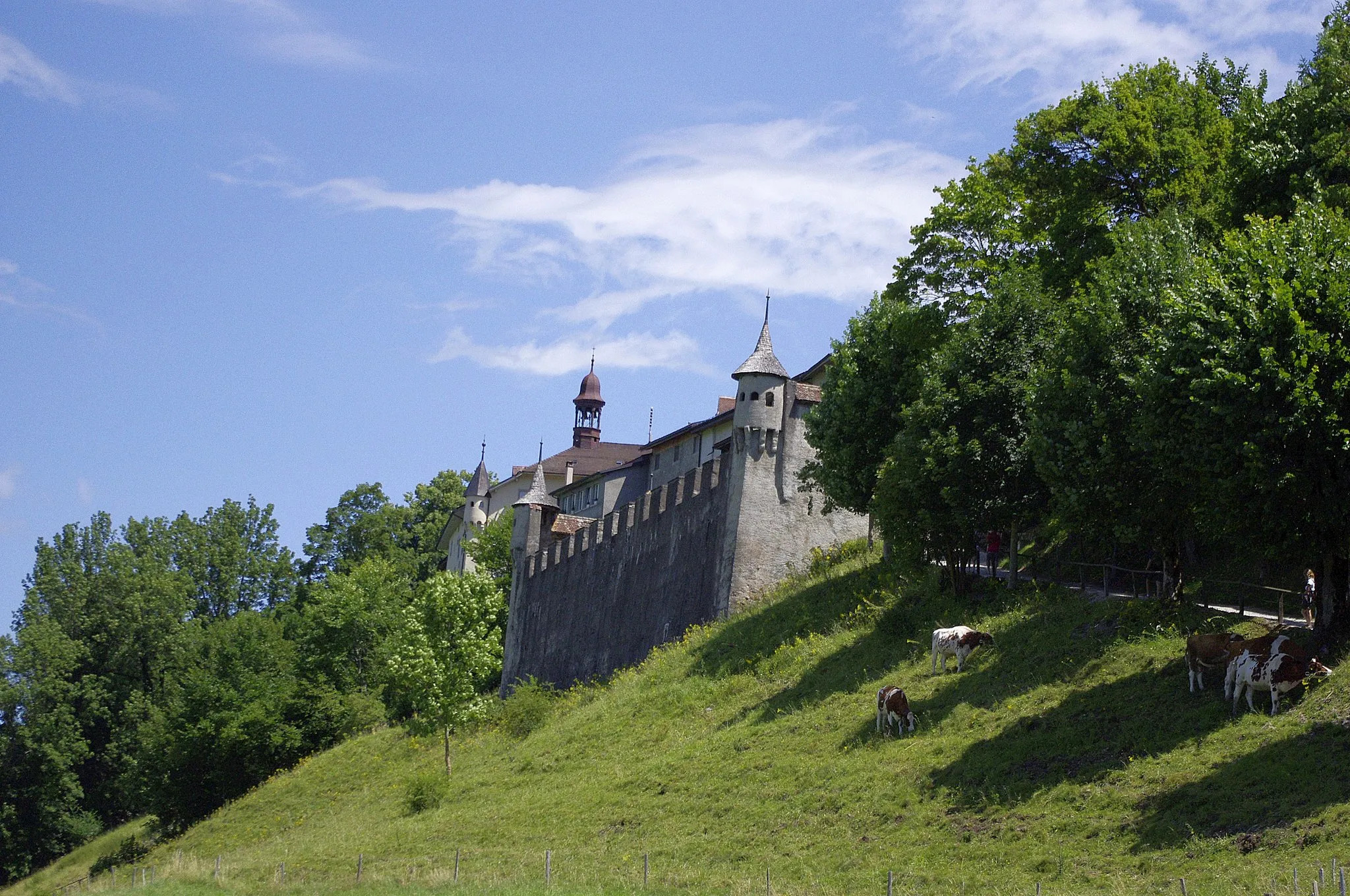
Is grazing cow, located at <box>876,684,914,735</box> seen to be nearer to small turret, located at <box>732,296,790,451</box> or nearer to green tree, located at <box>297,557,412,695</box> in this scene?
small turret, located at <box>732,296,790,451</box>

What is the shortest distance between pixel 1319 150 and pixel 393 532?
79160 mm

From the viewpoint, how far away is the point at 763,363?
51812mm

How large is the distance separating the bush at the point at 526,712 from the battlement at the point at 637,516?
8475mm

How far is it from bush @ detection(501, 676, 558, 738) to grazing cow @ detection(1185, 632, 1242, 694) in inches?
1034

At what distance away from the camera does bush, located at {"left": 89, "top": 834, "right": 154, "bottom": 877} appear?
189 ft

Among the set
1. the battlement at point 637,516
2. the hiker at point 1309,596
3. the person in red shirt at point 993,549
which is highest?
the battlement at point 637,516

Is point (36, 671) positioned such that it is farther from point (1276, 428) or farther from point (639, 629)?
point (1276, 428)

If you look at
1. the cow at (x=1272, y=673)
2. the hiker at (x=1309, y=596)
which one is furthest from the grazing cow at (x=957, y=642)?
the cow at (x=1272, y=673)

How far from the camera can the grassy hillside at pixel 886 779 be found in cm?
1994

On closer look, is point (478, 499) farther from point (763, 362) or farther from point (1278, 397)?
point (1278, 397)

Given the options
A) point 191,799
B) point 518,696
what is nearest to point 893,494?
point 518,696

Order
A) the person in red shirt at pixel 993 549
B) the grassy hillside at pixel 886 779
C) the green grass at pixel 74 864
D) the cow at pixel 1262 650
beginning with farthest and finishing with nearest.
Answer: the green grass at pixel 74 864
the person in red shirt at pixel 993 549
the cow at pixel 1262 650
the grassy hillside at pixel 886 779

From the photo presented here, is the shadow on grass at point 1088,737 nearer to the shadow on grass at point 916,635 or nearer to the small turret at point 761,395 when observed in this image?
the shadow on grass at point 916,635

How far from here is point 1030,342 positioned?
3491 centimetres
